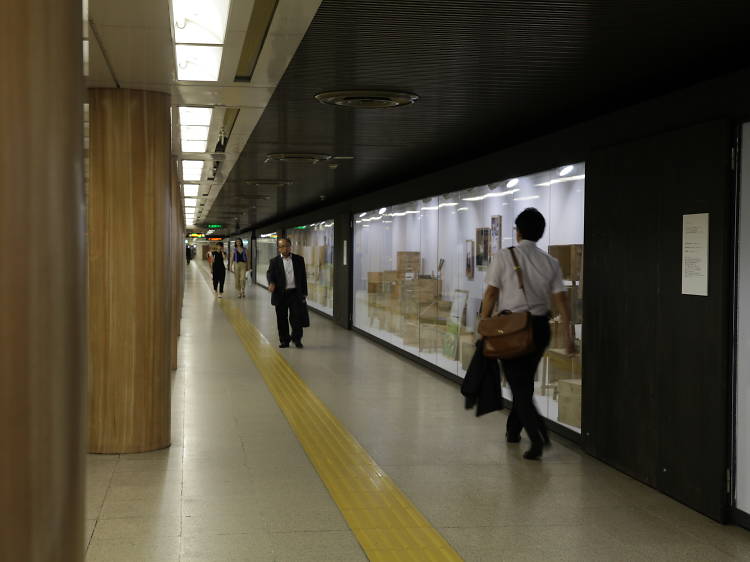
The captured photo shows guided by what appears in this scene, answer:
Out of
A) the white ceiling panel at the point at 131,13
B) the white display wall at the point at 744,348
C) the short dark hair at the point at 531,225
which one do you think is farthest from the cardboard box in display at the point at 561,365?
the white ceiling panel at the point at 131,13

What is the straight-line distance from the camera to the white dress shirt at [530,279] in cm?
611

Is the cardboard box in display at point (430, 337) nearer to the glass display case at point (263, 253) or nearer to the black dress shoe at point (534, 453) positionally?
the black dress shoe at point (534, 453)

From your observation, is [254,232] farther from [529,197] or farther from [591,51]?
[591,51]

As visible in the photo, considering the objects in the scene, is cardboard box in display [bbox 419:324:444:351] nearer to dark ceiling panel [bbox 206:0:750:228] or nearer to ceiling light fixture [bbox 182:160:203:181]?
dark ceiling panel [bbox 206:0:750:228]

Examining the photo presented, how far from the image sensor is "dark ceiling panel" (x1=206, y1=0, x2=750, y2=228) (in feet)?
13.0

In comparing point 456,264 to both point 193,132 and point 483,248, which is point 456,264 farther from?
point 193,132

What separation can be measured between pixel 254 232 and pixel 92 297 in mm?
35746

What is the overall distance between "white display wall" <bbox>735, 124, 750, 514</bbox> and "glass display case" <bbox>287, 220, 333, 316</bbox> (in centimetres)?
1449

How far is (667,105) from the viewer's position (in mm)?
5516

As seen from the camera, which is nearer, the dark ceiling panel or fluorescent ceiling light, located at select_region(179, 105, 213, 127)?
the dark ceiling panel

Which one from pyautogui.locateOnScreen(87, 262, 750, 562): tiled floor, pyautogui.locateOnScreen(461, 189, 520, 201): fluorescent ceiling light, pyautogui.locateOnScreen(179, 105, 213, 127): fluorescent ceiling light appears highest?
pyautogui.locateOnScreen(179, 105, 213, 127): fluorescent ceiling light

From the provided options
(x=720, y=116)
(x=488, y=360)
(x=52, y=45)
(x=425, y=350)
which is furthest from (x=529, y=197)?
(x=52, y=45)

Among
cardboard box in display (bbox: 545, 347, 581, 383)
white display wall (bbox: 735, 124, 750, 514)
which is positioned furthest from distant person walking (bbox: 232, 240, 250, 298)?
white display wall (bbox: 735, 124, 750, 514)

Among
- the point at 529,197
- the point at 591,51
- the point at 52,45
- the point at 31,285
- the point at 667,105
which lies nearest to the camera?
the point at 31,285
